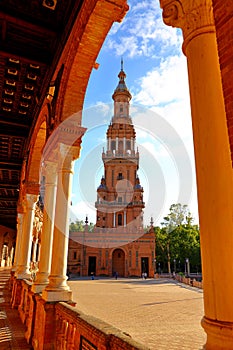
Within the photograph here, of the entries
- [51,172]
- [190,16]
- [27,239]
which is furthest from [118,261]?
[190,16]

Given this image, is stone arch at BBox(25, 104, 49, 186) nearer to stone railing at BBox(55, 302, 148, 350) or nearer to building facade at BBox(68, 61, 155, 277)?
stone railing at BBox(55, 302, 148, 350)

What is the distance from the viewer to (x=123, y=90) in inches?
2147

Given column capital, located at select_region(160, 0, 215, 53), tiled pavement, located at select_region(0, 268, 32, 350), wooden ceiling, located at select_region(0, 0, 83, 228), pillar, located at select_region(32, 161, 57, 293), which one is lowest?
tiled pavement, located at select_region(0, 268, 32, 350)

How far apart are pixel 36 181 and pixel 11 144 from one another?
2.31m

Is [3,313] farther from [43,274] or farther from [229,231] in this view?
[229,231]

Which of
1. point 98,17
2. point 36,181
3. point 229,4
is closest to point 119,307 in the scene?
point 36,181

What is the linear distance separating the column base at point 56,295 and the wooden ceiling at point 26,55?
5866mm

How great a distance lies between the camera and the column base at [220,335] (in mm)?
1849

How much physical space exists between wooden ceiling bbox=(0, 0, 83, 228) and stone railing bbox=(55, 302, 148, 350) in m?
6.25

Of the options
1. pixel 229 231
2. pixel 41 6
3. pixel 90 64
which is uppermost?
pixel 41 6

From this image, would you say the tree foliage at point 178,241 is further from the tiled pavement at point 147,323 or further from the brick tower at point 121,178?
the tiled pavement at point 147,323

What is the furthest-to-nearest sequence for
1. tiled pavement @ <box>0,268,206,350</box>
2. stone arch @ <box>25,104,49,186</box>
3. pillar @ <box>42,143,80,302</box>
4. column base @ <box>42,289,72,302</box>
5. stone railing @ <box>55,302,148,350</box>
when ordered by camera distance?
stone arch @ <box>25,104,49,186</box> < tiled pavement @ <box>0,268,206,350</box> < pillar @ <box>42,143,80,302</box> < column base @ <box>42,289,72,302</box> < stone railing @ <box>55,302,148,350</box>

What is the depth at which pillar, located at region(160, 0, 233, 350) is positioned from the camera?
76.7 inches

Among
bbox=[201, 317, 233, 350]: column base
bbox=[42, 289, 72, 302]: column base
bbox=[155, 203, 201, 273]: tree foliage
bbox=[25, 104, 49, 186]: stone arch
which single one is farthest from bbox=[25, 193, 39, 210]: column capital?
bbox=[155, 203, 201, 273]: tree foliage
